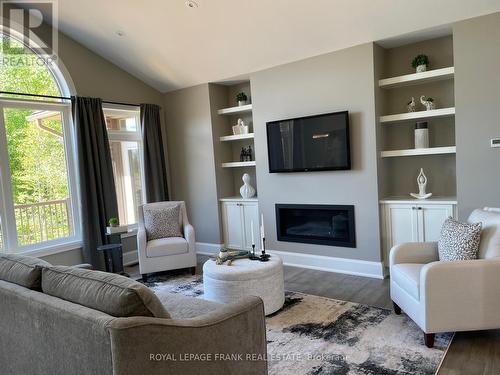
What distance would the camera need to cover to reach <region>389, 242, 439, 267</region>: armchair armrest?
310 centimetres

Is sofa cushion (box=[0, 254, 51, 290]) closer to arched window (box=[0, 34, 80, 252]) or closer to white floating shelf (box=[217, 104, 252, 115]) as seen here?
arched window (box=[0, 34, 80, 252])

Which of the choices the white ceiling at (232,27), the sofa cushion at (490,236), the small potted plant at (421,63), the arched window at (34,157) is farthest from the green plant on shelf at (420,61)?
the arched window at (34,157)

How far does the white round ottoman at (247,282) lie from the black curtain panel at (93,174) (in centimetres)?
224

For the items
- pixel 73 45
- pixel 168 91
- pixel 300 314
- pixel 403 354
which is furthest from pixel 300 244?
pixel 73 45

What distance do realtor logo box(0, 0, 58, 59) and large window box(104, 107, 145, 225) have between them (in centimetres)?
112

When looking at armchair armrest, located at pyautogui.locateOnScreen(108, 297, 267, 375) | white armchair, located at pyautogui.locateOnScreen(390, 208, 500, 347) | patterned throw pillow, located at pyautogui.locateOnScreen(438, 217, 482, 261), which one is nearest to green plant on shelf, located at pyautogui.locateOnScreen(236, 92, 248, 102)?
patterned throw pillow, located at pyautogui.locateOnScreen(438, 217, 482, 261)

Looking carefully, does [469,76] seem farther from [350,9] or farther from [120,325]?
[120,325]

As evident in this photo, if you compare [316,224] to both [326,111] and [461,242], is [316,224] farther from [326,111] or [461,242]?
[461,242]

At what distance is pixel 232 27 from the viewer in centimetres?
425

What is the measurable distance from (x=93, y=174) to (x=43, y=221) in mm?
846

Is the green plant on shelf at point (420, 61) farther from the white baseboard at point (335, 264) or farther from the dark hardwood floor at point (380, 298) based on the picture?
the dark hardwood floor at point (380, 298)

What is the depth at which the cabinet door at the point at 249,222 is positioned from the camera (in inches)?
209

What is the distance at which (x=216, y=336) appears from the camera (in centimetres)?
166

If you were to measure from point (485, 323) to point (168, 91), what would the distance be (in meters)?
5.20
